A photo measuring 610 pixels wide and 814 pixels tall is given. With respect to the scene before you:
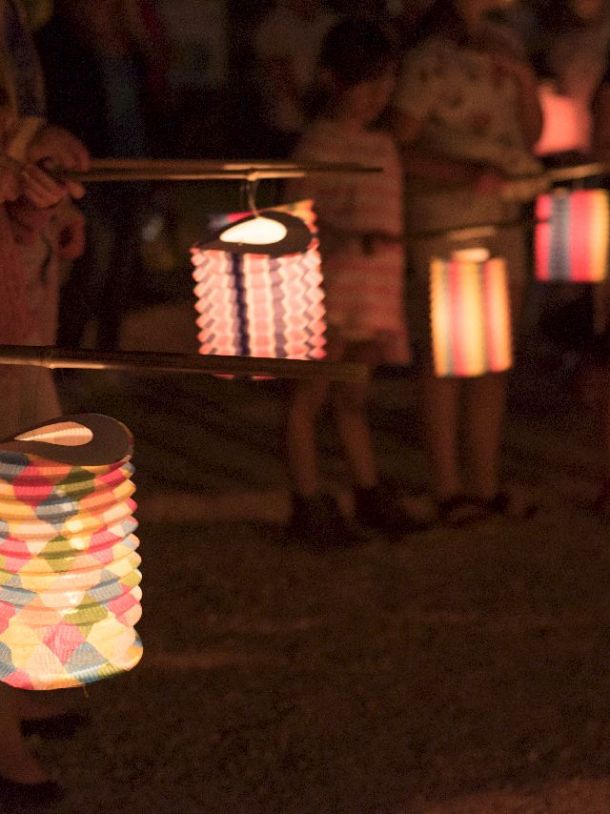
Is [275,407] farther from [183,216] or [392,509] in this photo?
[183,216]

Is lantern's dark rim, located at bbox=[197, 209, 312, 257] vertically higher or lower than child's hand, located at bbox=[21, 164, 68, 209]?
lower

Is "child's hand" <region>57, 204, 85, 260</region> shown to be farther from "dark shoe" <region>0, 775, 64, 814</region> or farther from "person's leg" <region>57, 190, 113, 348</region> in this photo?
"person's leg" <region>57, 190, 113, 348</region>

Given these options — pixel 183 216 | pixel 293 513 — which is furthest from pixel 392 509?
pixel 183 216

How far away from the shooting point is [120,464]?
89.4 inches

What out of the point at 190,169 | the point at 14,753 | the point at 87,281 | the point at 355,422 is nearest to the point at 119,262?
the point at 87,281

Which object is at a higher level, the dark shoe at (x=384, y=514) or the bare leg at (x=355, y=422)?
the bare leg at (x=355, y=422)

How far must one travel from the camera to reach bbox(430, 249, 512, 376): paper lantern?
410cm

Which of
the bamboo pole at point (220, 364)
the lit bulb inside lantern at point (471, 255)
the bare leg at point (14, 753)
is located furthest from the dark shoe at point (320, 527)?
the bamboo pole at point (220, 364)

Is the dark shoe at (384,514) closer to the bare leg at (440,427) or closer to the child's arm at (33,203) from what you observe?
the bare leg at (440,427)

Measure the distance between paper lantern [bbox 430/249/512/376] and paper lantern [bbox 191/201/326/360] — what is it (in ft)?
2.37

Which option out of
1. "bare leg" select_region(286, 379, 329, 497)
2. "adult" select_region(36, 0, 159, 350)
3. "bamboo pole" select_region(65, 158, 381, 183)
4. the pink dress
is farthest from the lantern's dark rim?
"adult" select_region(36, 0, 159, 350)

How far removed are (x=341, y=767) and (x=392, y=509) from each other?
1602 mm

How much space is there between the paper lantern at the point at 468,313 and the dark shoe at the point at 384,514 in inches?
23.5

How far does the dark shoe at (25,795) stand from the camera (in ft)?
9.49
